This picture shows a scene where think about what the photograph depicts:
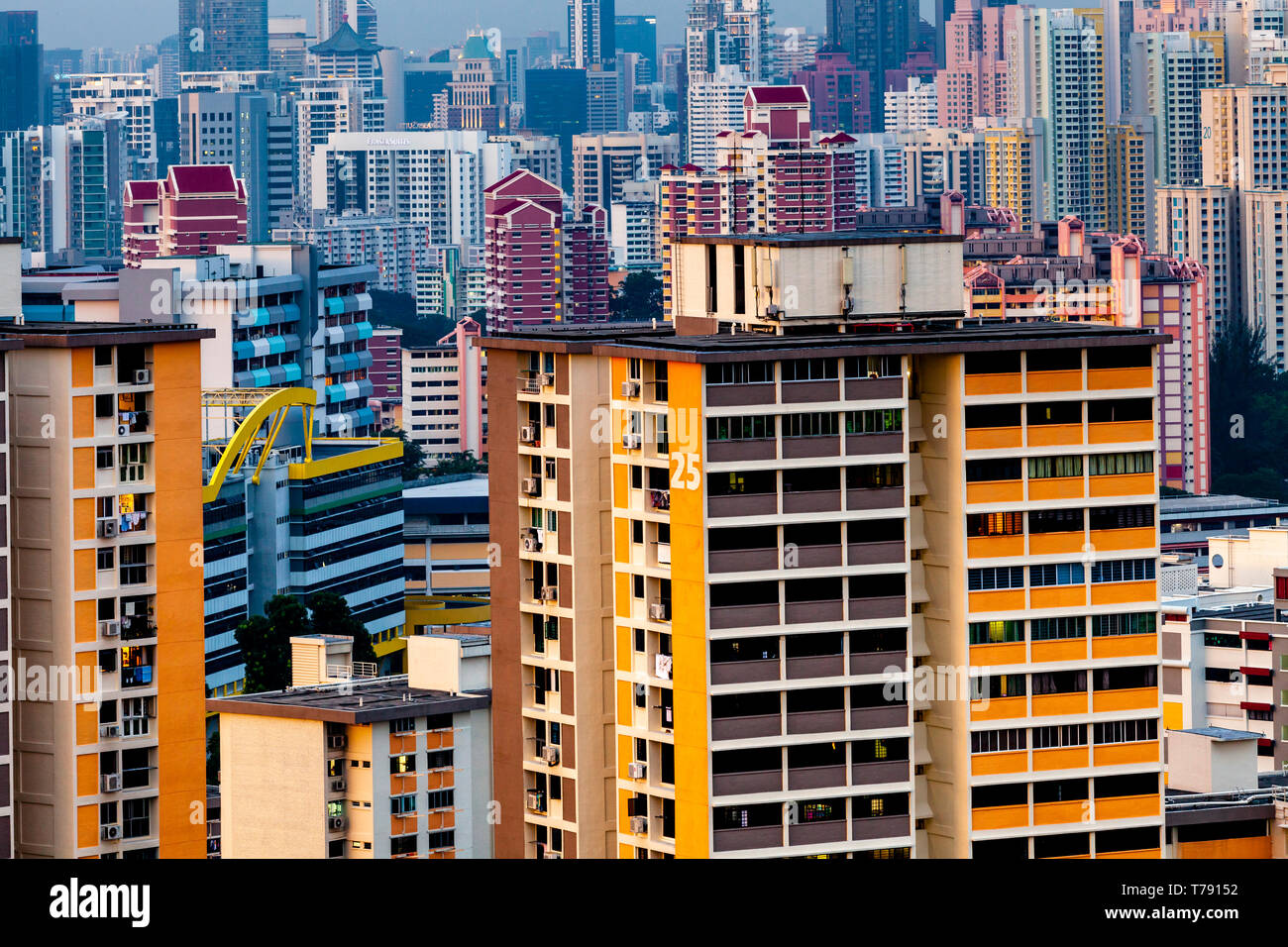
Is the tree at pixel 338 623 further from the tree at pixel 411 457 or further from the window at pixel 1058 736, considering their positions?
the tree at pixel 411 457

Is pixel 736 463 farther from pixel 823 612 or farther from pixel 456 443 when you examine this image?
pixel 456 443

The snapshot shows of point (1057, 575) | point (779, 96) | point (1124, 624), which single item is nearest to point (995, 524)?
point (1057, 575)

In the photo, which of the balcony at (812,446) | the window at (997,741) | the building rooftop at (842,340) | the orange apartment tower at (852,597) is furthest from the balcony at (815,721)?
the building rooftop at (842,340)

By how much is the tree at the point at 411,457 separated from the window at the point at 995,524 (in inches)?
3493

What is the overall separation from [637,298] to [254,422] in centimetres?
10447

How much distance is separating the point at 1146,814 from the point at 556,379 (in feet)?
26.8

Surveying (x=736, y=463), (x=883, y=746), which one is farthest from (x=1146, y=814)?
(x=736, y=463)

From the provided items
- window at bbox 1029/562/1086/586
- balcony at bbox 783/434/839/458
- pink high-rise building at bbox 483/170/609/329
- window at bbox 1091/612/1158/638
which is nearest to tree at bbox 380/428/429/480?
pink high-rise building at bbox 483/170/609/329

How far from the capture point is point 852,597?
27406 mm

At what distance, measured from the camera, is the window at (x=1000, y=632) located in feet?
91.9

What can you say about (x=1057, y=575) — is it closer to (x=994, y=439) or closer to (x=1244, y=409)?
(x=994, y=439)

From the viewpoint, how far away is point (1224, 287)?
475 feet

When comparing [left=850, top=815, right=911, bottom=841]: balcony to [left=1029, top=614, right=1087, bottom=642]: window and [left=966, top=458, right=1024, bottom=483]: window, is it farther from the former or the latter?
[left=966, top=458, right=1024, bottom=483]: window

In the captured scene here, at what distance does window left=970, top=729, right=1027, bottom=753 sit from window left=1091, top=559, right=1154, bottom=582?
6.23ft
